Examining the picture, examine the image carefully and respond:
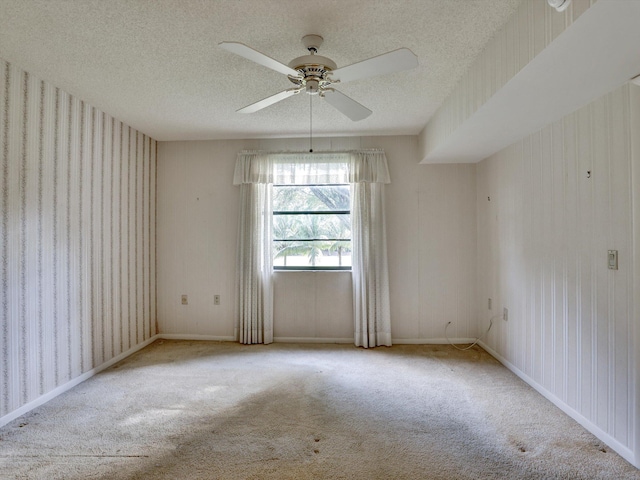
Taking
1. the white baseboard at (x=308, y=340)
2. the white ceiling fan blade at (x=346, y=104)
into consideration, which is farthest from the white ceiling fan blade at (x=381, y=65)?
the white baseboard at (x=308, y=340)

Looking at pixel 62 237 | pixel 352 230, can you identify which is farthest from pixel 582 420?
Answer: pixel 62 237

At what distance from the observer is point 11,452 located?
1.97m

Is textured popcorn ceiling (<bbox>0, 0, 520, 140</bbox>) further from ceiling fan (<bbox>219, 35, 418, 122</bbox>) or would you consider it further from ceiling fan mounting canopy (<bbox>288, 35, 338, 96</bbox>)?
ceiling fan (<bbox>219, 35, 418, 122</bbox>)

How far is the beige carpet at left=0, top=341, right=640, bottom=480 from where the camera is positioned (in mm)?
1832

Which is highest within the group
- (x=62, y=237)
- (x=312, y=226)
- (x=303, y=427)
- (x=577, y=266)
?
(x=312, y=226)

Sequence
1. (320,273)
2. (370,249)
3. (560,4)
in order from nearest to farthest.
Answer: (560,4) → (370,249) → (320,273)

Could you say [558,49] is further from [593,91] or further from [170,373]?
[170,373]

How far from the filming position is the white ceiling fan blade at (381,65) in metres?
1.66

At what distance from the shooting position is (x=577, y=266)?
2.27m

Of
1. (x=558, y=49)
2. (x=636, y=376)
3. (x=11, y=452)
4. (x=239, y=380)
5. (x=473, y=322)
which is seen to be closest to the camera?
(x=558, y=49)

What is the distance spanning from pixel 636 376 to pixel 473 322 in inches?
83.6

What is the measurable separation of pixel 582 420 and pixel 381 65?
2.53m

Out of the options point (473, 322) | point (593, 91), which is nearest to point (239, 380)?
point (473, 322)

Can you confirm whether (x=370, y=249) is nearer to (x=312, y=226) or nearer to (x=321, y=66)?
(x=312, y=226)
